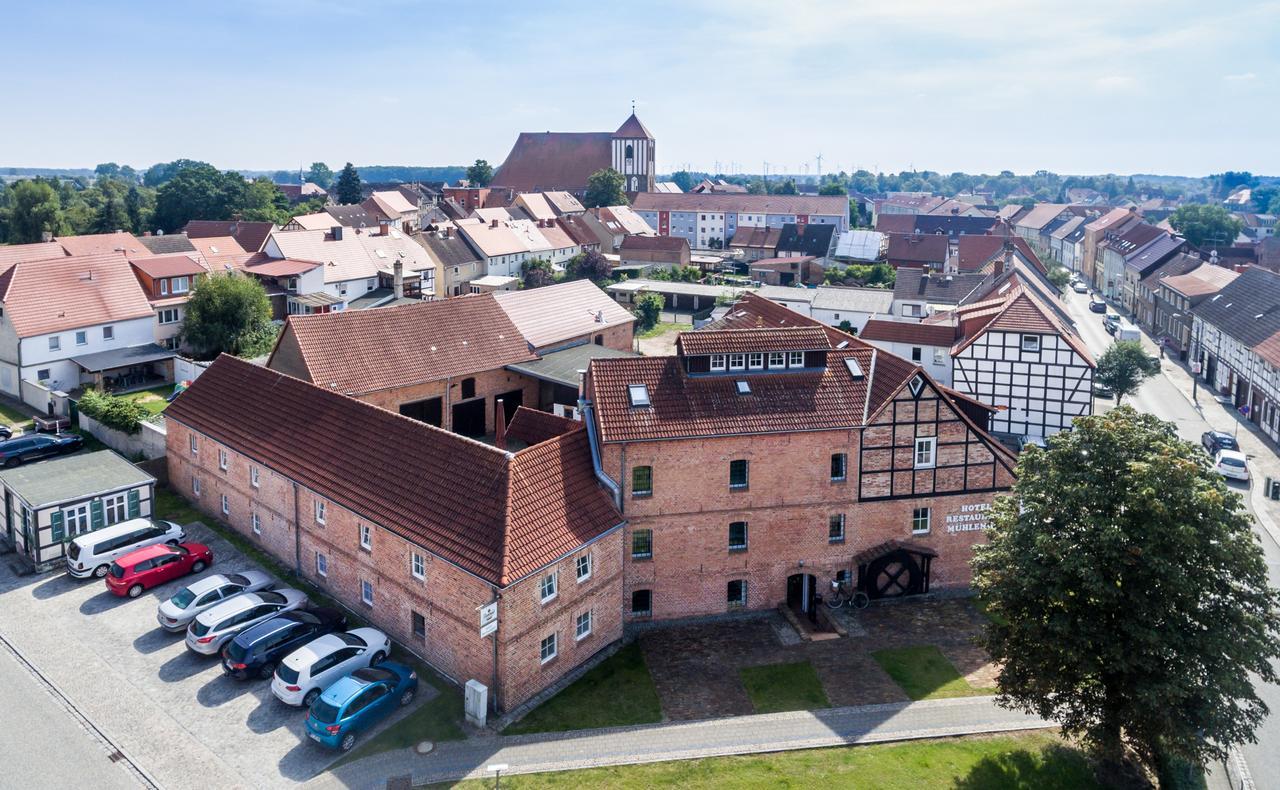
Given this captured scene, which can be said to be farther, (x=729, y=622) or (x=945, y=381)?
(x=945, y=381)

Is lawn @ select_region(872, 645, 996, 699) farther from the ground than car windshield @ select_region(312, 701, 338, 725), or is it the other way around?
car windshield @ select_region(312, 701, 338, 725)

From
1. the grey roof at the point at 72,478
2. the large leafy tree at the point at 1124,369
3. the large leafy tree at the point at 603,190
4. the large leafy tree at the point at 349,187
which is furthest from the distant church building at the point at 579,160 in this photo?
the grey roof at the point at 72,478

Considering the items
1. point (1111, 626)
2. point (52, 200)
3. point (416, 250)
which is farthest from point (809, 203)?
point (1111, 626)

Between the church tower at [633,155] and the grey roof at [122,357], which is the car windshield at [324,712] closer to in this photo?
the grey roof at [122,357]

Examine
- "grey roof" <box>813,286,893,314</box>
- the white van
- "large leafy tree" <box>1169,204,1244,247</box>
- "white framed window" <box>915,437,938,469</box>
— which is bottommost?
the white van

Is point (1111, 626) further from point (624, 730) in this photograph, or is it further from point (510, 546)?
point (510, 546)

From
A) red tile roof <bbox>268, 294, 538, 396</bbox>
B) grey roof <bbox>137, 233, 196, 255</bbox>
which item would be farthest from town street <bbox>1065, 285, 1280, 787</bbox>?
grey roof <bbox>137, 233, 196, 255</bbox>

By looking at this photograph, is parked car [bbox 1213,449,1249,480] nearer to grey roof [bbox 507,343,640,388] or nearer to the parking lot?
grey roof [bbox 507,343,640,388]

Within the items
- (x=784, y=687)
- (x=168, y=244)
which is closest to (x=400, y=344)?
(x=784, y=687)
